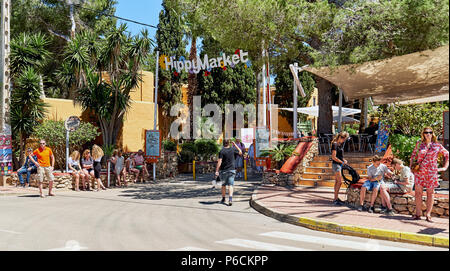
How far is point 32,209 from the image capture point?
10242 mm

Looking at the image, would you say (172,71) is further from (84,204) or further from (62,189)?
(84,204)

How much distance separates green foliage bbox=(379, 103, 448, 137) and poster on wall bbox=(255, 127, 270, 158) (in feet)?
15.1

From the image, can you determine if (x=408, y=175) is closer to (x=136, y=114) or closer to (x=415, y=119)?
(x=415, y=119)

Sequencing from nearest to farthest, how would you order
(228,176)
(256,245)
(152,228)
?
(256,245), (152,228), (228,176)

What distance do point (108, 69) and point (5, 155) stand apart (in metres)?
5.92

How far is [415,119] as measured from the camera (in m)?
12.8

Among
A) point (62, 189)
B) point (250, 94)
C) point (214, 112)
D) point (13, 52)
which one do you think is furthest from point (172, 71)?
point (62, 189)

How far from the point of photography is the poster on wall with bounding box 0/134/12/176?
15.6 meters

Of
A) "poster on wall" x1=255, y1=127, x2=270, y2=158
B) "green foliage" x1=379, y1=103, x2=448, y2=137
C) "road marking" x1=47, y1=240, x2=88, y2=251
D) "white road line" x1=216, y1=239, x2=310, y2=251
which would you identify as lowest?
"white road line" x1=216, y1=239, x2=310, y2=251

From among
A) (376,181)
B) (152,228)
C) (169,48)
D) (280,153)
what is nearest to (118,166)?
(280,153)

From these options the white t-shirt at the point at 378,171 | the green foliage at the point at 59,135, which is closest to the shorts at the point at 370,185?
the white t-shirt at the point at 378,171

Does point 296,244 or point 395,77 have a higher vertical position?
point 395,77

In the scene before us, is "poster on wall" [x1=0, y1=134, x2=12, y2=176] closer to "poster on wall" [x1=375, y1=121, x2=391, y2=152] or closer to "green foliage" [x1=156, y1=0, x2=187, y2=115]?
"green foliage" [x1=156, y1=0, x2=187, y2=115]

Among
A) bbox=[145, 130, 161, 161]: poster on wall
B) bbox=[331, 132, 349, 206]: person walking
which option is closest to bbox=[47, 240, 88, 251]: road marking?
bbox=[331, 132, 349, 206]: person walking
